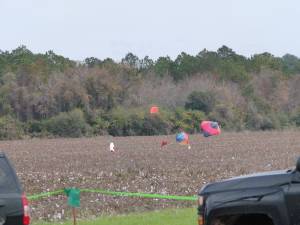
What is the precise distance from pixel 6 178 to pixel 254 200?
10.5 ft

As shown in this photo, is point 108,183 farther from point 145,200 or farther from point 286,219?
point 286,219

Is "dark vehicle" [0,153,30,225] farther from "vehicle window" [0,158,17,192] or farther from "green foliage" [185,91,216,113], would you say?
"green foliage" [185,91,216,113]

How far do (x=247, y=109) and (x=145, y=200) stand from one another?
2575 inches

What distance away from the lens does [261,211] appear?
8.05m

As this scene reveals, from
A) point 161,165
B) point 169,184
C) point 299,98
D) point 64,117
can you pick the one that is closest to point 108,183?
point 169,184

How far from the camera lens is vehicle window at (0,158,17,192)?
31.4 feet

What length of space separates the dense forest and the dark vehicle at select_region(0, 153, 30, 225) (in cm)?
6224

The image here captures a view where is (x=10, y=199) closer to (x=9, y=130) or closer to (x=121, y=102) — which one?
(x=9, y=130)

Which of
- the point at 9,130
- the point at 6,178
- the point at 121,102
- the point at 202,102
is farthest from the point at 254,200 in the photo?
the point at 121,102

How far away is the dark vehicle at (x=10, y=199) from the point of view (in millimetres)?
9375

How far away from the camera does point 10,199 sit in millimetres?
9422

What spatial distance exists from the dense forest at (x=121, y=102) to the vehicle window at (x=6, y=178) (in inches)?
2449

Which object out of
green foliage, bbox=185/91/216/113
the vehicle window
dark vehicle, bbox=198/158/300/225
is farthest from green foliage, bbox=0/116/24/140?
dark vehicle, bbox=198/158/300/225

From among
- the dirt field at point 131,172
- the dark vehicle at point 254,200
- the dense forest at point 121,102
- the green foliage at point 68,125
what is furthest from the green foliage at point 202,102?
the dark vehicle at point 254,200
